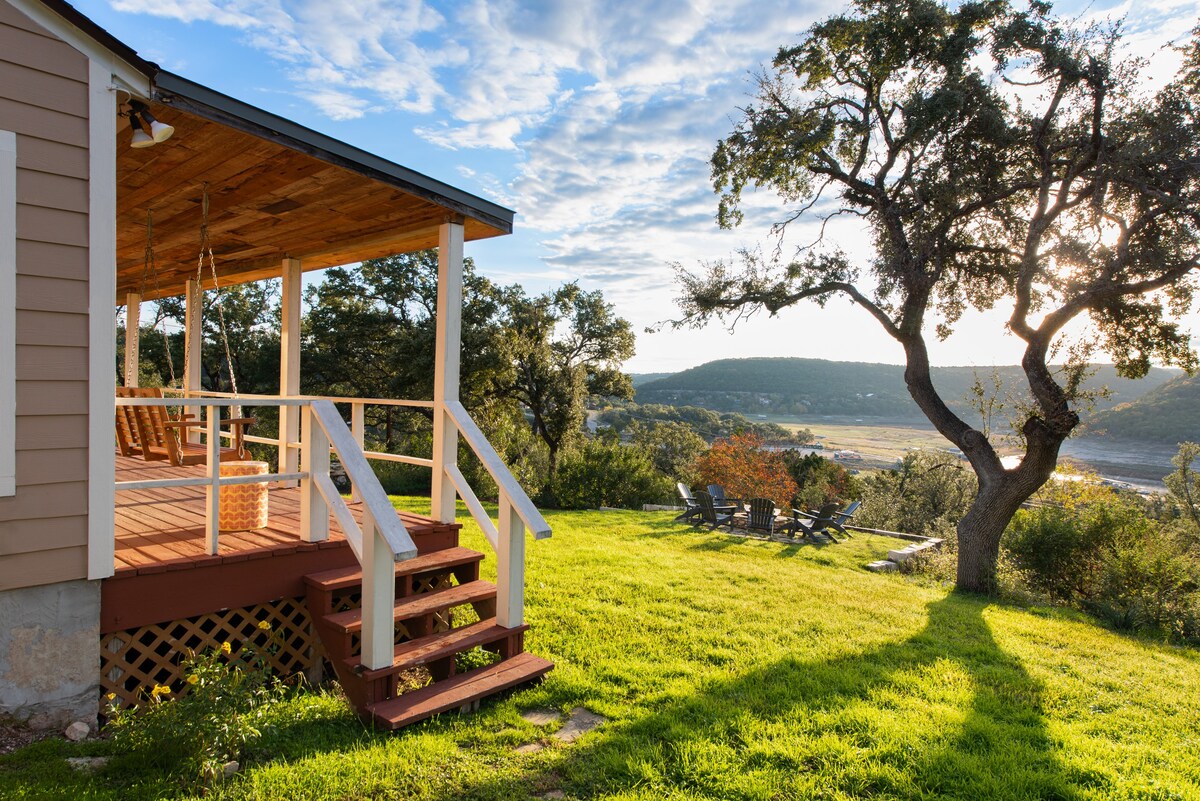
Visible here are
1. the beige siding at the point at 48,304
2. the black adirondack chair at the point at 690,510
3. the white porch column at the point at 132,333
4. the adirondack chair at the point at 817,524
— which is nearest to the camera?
the beige siding at the point at 48,304

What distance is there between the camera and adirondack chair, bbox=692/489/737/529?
1236 cm

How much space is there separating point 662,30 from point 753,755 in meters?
8.33

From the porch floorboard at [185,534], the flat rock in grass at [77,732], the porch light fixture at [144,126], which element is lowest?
the flat rock in grass at [77,732]

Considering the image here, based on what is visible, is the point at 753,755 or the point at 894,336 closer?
the point at 753,755

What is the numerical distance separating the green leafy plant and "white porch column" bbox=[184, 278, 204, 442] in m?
4.69

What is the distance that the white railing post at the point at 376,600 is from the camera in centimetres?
341

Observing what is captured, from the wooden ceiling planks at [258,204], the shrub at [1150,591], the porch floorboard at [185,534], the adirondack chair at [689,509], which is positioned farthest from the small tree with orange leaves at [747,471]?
the porch floorboard at [185,534]

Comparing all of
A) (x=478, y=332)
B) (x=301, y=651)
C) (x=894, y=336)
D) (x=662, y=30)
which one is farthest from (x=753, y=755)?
(x=478, y=332)

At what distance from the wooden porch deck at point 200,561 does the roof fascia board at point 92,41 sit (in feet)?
8.23

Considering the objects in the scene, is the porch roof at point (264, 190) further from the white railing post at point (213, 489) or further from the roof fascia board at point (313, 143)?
the white railing post at point (213, 489)

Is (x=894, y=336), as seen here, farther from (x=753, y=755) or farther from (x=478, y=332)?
(x=478, y=332)

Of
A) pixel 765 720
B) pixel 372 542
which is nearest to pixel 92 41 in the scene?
pixel 372 542

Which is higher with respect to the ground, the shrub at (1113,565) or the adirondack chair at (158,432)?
the adirondack chair at (158,432)

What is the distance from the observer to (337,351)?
21609mm
